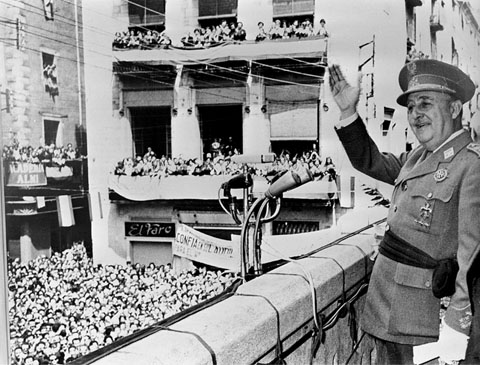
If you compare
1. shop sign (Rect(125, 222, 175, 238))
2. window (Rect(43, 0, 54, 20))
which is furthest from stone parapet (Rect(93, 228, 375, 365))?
window (Rect(43, 0, 54, 20))

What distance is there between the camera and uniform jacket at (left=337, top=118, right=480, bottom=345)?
1620 mm

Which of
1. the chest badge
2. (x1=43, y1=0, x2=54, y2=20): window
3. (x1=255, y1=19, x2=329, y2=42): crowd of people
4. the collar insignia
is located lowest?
the chest badge

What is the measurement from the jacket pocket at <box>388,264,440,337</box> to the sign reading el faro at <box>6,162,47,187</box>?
1.06 m

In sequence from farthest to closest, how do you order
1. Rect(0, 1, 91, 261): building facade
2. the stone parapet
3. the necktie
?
the necktie < Rect(0, 1, 91, 261): building facade < the stone parapet

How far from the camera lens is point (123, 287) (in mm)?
1646

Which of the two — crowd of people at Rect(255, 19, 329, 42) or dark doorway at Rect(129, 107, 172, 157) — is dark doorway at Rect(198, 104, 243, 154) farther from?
crowd of people at Rect(255, 19, 329, 42)

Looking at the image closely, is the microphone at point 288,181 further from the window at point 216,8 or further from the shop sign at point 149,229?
the window at point 216,8

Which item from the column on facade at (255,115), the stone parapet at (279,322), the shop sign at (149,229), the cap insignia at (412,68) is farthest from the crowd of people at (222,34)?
the stone parapet at (279,322)

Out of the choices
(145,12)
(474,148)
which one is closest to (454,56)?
(474,148)

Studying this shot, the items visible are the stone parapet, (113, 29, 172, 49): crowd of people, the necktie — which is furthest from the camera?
the necktie

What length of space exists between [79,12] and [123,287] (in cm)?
76

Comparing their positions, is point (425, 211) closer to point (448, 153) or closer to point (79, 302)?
point (448, 153)

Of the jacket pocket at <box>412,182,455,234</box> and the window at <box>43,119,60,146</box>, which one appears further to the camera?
the jacket pocket at <box>412,182,455,234</box>

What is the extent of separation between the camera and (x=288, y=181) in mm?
1683
